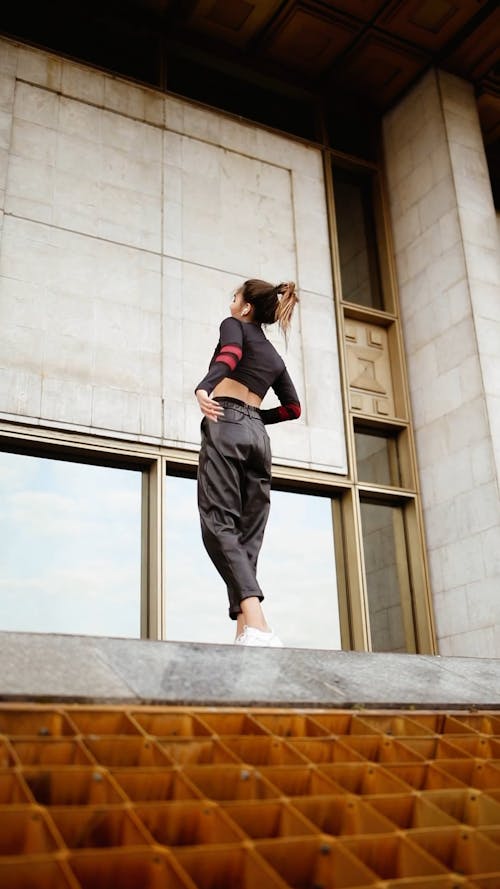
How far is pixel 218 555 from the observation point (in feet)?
15.6

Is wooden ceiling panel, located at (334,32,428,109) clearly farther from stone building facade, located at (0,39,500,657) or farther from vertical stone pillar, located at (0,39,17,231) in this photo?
vertical stone pillar, located at (0,39,17,231)

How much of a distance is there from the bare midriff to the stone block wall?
3460 millimetres

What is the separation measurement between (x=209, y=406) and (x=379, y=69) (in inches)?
329

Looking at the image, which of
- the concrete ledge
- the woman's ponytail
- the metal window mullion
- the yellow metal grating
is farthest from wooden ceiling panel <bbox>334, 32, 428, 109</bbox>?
the yellow metal grating

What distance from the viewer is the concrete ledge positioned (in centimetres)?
283

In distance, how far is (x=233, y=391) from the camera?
5.16 meters

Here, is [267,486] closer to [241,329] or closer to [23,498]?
[241,329]

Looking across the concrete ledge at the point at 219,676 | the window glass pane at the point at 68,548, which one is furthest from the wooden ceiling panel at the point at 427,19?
the concrete ledge at the point at 219,676

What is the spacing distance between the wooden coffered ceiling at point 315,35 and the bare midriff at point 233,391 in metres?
6.68

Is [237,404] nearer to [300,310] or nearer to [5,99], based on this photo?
[300,310]

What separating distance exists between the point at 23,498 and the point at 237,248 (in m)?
4.04

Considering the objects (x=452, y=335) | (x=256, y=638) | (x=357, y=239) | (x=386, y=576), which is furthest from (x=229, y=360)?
(x=357, y=239)

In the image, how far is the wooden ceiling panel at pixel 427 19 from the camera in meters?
10.5

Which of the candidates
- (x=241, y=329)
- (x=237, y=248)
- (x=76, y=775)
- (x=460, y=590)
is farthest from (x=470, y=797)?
(x=237, y=248)
